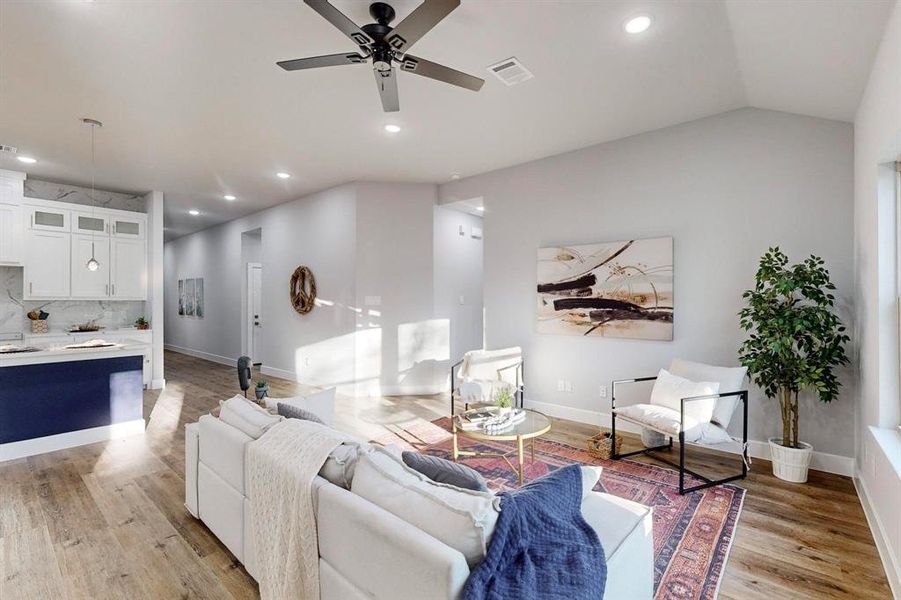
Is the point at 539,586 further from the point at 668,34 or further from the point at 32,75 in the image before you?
the point at 32,75

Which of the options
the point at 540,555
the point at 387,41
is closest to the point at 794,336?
the point at 540,555

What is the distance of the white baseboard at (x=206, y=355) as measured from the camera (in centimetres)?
846

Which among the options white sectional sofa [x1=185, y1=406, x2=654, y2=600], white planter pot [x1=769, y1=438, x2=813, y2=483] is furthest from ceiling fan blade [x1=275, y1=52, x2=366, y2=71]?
white planter pot [x1=769, y1=438, x2=813, y2=483]

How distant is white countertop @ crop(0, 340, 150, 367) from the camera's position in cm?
362

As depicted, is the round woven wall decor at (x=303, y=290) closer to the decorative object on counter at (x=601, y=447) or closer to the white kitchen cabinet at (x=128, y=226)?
the white kitchen cabinet at (x=128, y=226)

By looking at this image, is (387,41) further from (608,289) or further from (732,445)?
(732,445)

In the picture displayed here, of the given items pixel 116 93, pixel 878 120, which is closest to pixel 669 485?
pixel 878 120

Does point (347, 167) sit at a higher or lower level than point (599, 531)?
higher

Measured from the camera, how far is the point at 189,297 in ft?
32.7

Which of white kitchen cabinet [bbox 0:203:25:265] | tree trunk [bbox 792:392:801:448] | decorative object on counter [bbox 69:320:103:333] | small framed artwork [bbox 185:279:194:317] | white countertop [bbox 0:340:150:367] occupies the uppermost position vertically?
white kitchen cabinet [bbox 0:203:25:265]

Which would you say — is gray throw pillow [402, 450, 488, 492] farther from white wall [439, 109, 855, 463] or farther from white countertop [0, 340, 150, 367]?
white countertop [0, 340, 150, 367]

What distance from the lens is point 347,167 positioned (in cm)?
535

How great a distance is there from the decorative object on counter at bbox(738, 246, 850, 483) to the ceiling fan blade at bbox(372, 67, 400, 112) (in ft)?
9.78

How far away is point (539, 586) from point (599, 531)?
433mm
